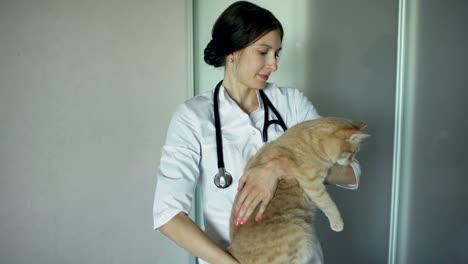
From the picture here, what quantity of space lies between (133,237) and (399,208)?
1173 millimetres

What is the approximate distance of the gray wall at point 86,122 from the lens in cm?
154

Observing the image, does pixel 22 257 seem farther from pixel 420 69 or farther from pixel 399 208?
pixel 420 69

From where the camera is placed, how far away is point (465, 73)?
5.68ft

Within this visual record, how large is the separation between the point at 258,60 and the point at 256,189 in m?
0.37

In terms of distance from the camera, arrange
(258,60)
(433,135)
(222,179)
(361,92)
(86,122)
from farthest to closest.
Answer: (361,92)
(433,135)
(86,122)
(258,60)
(222,179)

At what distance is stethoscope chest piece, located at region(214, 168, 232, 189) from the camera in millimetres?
1091

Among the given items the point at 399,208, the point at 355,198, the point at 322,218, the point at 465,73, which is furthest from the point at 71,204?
the point at 465,73

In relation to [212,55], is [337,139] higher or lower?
lower

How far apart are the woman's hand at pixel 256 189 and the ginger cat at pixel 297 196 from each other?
23 mm

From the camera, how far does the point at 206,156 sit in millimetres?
1117

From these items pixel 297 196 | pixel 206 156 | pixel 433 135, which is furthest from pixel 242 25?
pixel 433 135

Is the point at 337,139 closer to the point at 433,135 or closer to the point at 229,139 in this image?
the point at 229,139

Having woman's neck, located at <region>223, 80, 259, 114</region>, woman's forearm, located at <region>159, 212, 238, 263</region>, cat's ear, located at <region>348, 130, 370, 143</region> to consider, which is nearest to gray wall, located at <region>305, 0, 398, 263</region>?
woman's neck, located at <region>223, 80, 259, 114</region>

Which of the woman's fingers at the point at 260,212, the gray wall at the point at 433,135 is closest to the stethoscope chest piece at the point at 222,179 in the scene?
the woman's fingers at the point at 260,212
